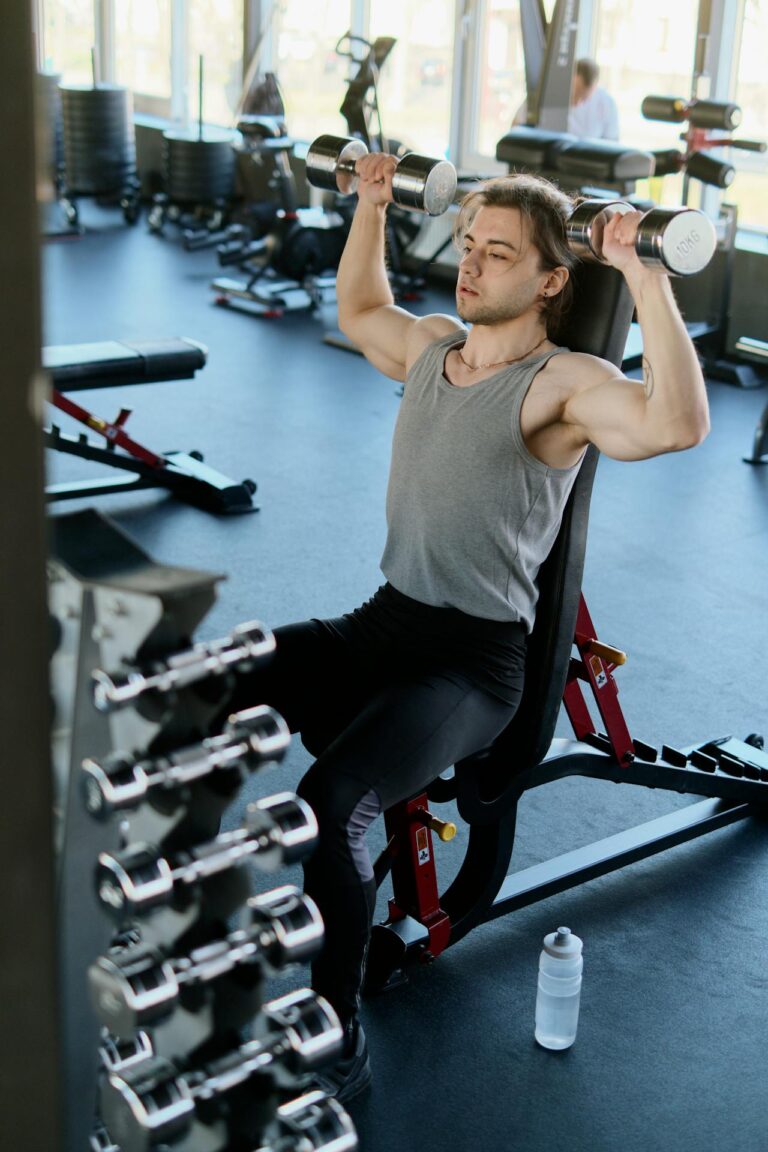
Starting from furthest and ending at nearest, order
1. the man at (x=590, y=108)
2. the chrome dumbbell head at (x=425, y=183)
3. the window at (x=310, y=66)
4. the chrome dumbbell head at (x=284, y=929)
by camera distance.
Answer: the window at (x=310, y=66), the man at (x=590, y=108), the chrome dumbbell head at (x=425, y=183), the chrome dumbbell head at (x=284, y=929)

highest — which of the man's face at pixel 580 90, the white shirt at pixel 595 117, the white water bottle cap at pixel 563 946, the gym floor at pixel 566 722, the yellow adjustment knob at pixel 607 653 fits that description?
the man's face at pixel 580 90

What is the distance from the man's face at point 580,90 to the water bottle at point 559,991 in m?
5.30

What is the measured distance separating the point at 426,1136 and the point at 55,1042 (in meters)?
1.07

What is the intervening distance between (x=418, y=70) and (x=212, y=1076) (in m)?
7.78

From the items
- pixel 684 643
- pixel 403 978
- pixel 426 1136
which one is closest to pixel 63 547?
pixel 426 1136

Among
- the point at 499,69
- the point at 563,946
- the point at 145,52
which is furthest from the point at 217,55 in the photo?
the point at 563,946

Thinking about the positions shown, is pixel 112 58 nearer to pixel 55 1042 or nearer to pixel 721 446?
pixel 721 446

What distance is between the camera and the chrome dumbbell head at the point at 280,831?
966 mm

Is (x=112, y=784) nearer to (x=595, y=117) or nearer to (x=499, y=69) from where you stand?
(x=595, y=117)

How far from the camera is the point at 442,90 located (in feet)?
25.8

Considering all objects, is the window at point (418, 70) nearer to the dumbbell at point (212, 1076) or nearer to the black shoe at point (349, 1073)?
the black shoe at point (349, 1073)

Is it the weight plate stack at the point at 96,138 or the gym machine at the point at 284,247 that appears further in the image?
the weight plate stack at the point at 96,138

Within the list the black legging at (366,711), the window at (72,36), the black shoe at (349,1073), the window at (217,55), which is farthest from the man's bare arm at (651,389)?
the window at (72,36)

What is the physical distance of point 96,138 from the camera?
351 inches
